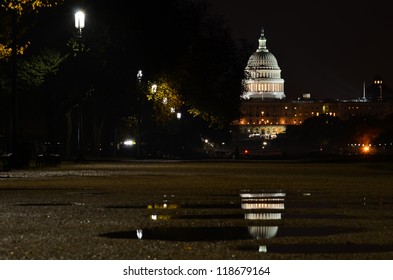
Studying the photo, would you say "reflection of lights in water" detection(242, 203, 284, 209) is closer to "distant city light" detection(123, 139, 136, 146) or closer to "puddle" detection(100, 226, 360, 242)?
"puddle" detection(100, 226, 360, 242)

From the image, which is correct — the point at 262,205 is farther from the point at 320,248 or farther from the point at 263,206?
the point at 320,248

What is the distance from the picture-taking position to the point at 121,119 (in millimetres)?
73750

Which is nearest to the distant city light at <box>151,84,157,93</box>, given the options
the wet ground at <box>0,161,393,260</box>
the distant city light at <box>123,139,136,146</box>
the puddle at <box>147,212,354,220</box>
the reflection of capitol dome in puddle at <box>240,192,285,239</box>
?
the distant city light at <box>123,139,136,146</box>

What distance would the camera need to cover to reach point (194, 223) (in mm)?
15766

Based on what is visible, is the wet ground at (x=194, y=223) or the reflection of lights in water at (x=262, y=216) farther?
the reflection of lights in water at (x=262, y=216)

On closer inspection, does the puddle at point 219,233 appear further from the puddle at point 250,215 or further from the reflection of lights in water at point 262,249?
the puddle at point 250,215

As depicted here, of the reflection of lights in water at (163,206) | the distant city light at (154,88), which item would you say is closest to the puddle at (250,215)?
the reflection of lights in water at (163,206)

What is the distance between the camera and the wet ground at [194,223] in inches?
469

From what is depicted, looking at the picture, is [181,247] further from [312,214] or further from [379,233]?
[312,214]

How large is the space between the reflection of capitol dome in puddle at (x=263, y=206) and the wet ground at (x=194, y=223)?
1 cm

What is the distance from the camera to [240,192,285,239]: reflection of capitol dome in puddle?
14.2m

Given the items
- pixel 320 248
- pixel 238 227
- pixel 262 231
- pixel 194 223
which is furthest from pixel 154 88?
pixel 320 248

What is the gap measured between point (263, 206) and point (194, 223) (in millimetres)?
4115
